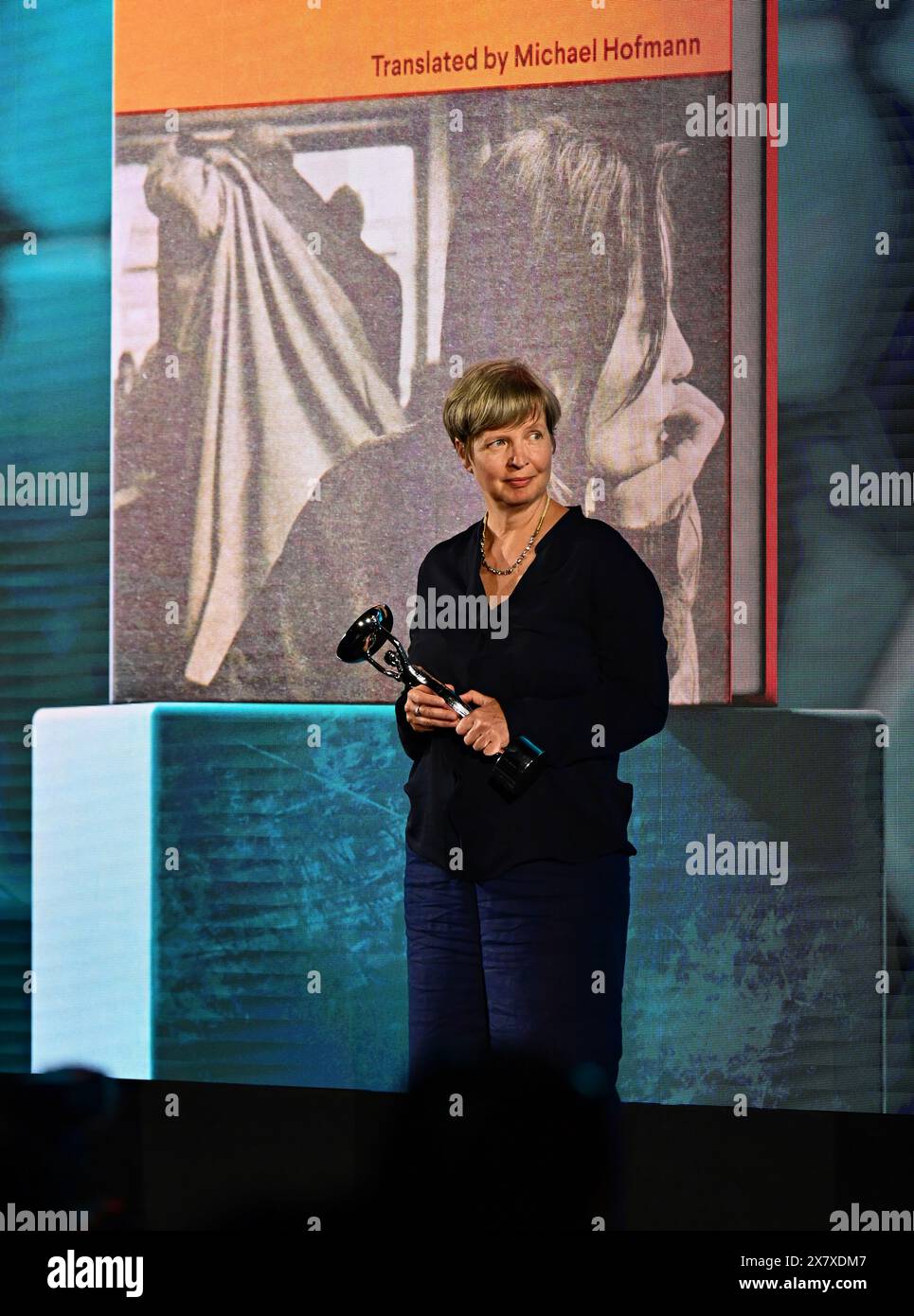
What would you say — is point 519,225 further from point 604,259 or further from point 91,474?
point 91,474

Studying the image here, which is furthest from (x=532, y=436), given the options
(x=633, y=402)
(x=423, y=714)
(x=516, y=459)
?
(x=423, y=714)

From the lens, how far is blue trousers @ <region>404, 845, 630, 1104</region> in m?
2.56

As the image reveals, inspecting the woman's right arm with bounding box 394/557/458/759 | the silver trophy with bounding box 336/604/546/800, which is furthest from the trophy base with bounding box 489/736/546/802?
the woman's right arm with bounding box 394/557/458/759

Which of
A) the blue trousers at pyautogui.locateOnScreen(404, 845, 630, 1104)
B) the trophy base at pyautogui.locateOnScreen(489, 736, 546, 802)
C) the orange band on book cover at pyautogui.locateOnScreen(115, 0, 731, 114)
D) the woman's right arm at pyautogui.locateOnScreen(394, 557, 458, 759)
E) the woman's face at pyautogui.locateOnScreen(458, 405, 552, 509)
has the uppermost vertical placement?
the orange band on book cover at pyautogui.locateOnScreen(115, 0, 731, 114)

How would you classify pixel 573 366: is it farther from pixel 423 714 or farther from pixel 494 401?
pixel 423 714

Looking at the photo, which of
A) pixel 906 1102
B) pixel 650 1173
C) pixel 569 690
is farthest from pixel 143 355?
pixel 906 1102

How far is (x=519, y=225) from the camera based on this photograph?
3.11 meters

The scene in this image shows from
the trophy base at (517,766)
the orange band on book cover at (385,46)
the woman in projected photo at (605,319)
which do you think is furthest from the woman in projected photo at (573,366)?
the trophy base at (517,766)

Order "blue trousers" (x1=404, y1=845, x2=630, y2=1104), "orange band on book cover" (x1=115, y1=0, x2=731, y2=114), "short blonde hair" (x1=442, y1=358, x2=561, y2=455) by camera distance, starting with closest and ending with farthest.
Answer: "blue trousers" (x1=404, y1=845, x2=630, y2=1104) < "short blonde hair" (x1=442, y1=358, x2=561, y2=455) < "orange band on book cover" (x1=115, y1=0, x2=731, y2=114)

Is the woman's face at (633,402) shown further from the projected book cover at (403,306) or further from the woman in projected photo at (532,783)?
the woman in projected photo at (532,783)

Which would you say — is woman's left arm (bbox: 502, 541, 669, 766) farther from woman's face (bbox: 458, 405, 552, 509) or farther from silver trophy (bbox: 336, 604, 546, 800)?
woman's face (bbox: 458, 405, 552, 509)

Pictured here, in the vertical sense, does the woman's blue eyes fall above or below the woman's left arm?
above

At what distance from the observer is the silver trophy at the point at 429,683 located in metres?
2.60

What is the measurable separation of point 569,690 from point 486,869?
0.38m
